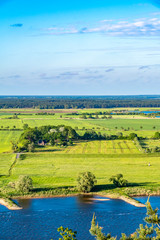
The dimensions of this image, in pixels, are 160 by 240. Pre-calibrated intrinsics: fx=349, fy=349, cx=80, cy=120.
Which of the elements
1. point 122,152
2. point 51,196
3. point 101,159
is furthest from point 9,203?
point 122,152

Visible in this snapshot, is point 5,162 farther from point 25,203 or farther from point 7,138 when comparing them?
point 7,138

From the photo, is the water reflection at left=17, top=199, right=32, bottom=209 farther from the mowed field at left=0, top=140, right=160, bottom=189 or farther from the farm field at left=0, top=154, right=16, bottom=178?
the farm field at left=0, top=154, right=16, bottom=178

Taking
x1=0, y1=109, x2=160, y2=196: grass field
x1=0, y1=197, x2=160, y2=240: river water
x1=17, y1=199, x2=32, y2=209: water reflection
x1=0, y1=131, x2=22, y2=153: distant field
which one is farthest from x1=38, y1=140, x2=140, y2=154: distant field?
x1=17, y1=199, x2=32, y2=209: water reflection

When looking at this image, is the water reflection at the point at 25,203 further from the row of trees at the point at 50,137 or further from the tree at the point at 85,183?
the row of trees at the point at 50,137

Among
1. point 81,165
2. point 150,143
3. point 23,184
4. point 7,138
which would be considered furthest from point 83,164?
point 7,138

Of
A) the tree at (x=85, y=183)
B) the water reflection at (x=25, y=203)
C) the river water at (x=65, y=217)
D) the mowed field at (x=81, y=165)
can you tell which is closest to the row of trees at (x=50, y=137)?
the mowed field at (x=81, y=165)

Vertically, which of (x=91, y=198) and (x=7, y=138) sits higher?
(x=7, y=138)

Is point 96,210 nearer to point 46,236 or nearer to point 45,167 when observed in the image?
point 46,236
